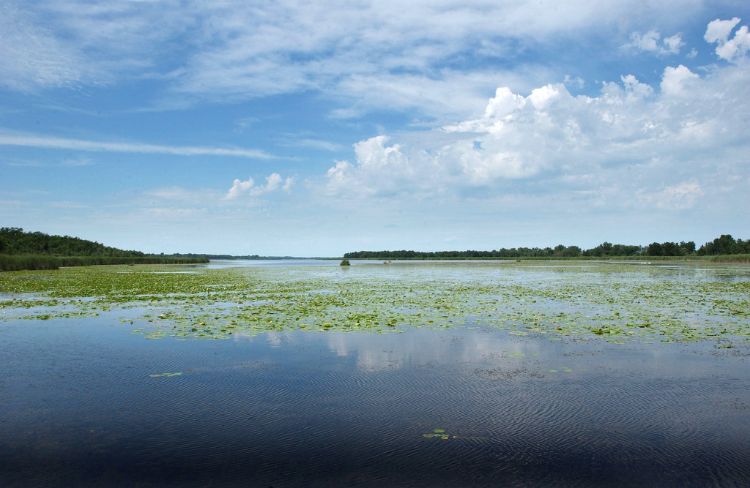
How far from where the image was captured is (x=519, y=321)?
15320 millimetres

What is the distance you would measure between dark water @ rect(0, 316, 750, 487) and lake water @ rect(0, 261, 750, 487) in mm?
30

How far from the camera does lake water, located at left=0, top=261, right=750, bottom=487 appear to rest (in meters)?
5.18

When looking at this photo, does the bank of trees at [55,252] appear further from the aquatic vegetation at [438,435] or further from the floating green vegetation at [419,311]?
the aquatic vegetation at [438,435]

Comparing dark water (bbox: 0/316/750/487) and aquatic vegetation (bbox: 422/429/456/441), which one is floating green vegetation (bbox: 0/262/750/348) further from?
aquatic vegetation (bbox: 422/429/456/441)

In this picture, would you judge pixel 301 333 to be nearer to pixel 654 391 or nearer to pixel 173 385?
pixel 173 385

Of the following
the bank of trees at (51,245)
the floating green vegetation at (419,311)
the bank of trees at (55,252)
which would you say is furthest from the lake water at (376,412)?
the bank of trees at (51,245)

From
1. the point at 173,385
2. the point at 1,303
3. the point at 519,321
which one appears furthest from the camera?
the point at 1,303

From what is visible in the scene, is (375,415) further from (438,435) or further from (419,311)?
(419,311)

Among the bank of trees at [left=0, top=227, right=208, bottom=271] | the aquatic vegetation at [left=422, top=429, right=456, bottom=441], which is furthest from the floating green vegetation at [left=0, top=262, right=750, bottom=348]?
the bank of trees at [left=0, top=227, right=208, bottom=271]

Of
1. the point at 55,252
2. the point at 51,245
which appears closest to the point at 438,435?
the point at 55,252

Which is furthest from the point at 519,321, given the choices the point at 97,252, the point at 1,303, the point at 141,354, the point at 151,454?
the point at 97,252

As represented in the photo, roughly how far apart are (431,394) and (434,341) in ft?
14.3

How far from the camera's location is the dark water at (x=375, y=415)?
203 inches

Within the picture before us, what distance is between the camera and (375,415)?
682 cm
